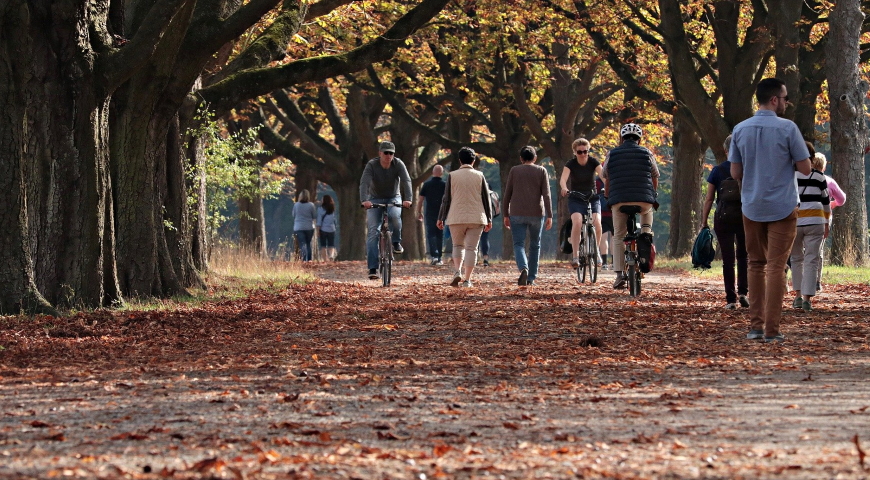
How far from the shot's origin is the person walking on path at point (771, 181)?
991 cm

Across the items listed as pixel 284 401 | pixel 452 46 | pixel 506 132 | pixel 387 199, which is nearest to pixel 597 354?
pixel 284 401

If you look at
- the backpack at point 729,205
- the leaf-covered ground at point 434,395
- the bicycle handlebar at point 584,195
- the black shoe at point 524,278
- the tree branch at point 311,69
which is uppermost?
the tree branch at point 311,69

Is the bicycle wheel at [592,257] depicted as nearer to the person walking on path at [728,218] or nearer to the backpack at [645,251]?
the backpack at [645,251]

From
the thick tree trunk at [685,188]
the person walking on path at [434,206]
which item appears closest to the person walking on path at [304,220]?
the person walking on path at [434,206]

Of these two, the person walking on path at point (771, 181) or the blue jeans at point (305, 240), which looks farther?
the blue jeans at point (305, 240)

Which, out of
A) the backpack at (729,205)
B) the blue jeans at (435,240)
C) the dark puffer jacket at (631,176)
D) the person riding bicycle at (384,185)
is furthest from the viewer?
the blue jeans at (435,240)

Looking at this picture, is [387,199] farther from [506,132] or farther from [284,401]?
[506,132]

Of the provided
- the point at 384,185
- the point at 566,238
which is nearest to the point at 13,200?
the point at 384,185

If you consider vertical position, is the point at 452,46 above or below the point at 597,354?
above

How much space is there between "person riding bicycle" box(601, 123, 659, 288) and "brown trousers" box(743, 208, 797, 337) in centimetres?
521

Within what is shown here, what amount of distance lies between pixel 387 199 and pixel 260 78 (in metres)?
2.90

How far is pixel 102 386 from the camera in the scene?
24.7 ft

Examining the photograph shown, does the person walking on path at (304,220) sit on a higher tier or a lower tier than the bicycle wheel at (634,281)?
higher

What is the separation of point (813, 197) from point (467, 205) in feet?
18.4
